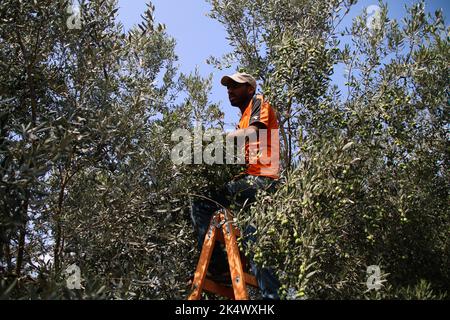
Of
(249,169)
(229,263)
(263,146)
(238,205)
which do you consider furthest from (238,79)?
(229,263)

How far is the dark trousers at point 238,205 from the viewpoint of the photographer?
188 inches

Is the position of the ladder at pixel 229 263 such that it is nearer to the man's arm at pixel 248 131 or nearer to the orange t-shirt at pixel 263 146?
the orange t-shirt at pixel 263 146

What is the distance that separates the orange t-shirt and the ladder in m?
0.65

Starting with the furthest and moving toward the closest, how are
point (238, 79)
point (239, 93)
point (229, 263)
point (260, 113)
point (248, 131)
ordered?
1. point (239, 93)
2. point (238, 79)
3. point (260, 113)
4. point (248, 131)
5. point (229, 263)

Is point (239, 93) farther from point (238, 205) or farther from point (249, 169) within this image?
point (238, 205)

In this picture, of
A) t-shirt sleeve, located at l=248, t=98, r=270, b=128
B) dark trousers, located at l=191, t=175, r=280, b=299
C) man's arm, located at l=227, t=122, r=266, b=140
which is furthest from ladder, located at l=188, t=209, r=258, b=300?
t-shirt sleeve, located at l=248, t=98, r=270, b=128

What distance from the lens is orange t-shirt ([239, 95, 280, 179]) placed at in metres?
5.36

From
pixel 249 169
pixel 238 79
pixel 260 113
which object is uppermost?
pixel 238 79

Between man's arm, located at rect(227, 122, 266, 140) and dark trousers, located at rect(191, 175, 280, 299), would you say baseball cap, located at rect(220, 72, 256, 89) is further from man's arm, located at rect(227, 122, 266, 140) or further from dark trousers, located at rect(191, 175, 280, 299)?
dark trousers, located at rect(191, 175, 280, 299)

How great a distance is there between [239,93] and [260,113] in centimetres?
72

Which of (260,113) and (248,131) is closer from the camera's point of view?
(248,131)

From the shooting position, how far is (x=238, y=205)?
5.47 metres

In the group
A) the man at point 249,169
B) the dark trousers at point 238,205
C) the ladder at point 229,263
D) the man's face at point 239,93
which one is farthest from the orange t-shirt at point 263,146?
the ladder at point 229,263
